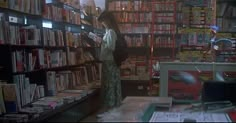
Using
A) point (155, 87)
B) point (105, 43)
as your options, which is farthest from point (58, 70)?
point (155, 87)

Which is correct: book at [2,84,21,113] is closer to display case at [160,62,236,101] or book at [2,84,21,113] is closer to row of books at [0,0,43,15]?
row of books at [0,0,43,15]

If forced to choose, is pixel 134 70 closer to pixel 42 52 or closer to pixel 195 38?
pixel 42 52

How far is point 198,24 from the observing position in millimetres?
4223

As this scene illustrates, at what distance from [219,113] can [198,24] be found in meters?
2.30

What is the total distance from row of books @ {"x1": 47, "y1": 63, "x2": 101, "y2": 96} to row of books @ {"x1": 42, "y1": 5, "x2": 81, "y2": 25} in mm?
843

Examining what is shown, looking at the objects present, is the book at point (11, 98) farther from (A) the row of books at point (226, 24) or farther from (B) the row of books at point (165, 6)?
(A) the row of books at point (226, 24)

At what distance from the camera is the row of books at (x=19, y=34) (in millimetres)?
3780

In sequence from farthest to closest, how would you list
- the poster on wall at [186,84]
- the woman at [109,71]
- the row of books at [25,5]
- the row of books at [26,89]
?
the woman at [109,71] < the row of books at [26,89] < the row of books at [25,5] < the poster on wall at [186,84]

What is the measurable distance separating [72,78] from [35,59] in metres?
1.55

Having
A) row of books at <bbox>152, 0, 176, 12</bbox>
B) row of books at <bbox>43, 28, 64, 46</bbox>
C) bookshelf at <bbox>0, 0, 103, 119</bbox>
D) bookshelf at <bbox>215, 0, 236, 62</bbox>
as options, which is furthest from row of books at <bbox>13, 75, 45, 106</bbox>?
bookshelf at <bbox>215, 0, 236, 62</bbox>

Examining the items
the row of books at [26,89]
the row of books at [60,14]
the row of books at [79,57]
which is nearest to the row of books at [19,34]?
the row of books at [26,89]

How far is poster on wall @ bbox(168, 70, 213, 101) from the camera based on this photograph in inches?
108

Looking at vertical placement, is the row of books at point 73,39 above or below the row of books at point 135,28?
below

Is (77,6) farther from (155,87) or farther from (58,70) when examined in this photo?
(155,87)
